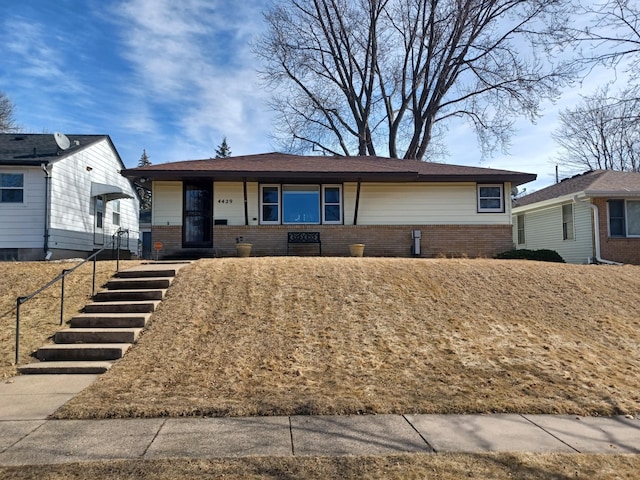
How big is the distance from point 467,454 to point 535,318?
5.02 m

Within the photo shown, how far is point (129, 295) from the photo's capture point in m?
8.78

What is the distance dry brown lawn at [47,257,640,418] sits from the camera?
531 cm

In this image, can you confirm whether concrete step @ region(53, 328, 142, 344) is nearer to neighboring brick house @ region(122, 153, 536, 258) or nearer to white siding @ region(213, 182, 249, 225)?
neighboring brick house @ region(122, 153, 536, 258)

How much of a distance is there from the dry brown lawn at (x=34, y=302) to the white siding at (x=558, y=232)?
15.4 m

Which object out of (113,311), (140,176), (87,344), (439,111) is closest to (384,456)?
(87,344)

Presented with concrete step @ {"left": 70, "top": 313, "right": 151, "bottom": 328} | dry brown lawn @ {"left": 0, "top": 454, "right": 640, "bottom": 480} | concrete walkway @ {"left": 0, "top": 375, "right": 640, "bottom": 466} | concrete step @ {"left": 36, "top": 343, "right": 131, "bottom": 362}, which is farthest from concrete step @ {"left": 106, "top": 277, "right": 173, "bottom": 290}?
dry brown lawn @ {"left": 0, "top": 454, "right": 640, "bottom": 480}

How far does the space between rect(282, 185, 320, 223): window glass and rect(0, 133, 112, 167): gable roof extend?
7.90 m

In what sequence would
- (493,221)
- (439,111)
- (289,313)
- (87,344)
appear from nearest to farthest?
(87,344) < (289,313) < (493,221) < (439,111)

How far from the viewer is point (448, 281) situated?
973 cm

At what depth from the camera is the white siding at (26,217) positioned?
14836 mm

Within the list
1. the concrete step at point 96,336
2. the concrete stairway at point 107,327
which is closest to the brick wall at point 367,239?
the concrete stairway at point 107,327

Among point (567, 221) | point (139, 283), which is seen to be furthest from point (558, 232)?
point (139, 283)

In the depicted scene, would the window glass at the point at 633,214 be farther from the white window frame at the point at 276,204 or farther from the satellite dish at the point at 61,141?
the satellite dish at the point at 61,141

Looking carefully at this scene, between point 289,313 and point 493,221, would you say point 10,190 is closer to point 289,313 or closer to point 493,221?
point 289,313
